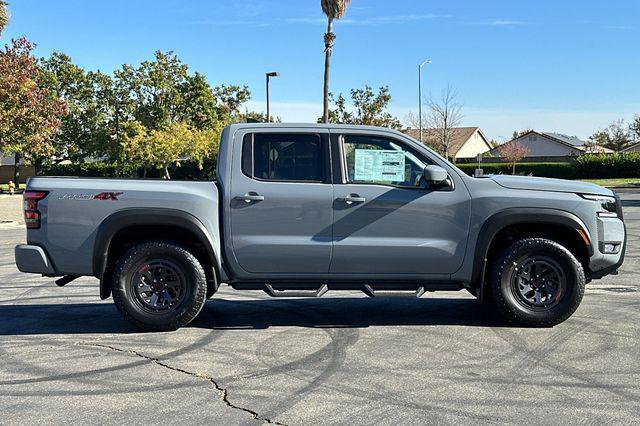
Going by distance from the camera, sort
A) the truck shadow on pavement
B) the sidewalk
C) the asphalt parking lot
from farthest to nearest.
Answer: the sidewalk < the truck shadow on pavement < the asphalt parking lot

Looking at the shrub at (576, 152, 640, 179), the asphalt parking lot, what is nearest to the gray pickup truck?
the asphalt parking lot

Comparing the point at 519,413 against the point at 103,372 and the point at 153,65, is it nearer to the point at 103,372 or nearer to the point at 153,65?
the point at 103,372

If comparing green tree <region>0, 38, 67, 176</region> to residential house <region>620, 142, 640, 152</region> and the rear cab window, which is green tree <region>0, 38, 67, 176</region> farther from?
residential house <region>620, 142, 640, 152</region>

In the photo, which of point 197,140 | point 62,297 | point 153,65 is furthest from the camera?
point 153,65

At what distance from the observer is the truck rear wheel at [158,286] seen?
6.07m

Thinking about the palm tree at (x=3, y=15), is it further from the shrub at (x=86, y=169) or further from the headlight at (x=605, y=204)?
the shrub at (x=86, y=169)

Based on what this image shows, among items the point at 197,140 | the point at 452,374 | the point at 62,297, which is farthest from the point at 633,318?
the point at 197,140

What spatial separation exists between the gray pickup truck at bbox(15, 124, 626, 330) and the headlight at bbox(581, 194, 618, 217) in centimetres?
1

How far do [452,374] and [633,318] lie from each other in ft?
9.31

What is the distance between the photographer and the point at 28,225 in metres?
6.10

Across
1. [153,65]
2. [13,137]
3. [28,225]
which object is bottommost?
[28,225]

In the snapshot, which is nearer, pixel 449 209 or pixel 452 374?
pixel 452 374

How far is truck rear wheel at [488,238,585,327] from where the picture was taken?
611 cm

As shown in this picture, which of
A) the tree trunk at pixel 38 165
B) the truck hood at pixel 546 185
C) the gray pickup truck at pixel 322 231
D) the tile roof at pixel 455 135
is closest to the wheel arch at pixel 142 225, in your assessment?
the gray pickup truck at pixel 322 231
